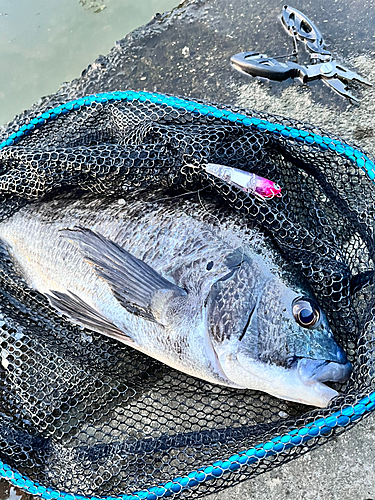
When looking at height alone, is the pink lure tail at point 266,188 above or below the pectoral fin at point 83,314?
above

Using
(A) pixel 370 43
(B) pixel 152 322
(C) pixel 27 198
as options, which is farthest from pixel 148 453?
(A) pixel 370 43

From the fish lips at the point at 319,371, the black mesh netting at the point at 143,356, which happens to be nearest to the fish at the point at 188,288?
the fish lips at the point at 319,371

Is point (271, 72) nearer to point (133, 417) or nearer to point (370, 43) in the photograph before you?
point (370, 43)

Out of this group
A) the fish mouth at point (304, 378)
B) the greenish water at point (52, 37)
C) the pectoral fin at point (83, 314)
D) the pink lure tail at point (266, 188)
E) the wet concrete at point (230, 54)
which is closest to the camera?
the fish mouth at point (304, 378)

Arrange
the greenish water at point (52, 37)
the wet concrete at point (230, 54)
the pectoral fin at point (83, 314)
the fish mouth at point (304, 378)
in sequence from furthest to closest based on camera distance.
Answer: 1. the greenish water at point (52, 37)
2. the wet concrete at point (230, 54)
3. the pectoral fin at point (83, 314)
4. the fish mouth at point (304, 378)

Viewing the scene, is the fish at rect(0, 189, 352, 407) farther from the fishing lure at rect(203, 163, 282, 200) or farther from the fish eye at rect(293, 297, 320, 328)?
the fishing lure at rect(203, 163, 282, 200)

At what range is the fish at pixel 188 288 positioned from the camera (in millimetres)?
1588

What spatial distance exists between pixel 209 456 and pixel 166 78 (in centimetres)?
257

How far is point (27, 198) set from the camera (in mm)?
2221

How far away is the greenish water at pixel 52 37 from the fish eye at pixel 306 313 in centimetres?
299

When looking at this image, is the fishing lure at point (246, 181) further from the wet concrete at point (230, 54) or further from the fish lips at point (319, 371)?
the wet concrete at point (230, 54)

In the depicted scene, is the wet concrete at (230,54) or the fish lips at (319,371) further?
the wet concrete at (230,54)

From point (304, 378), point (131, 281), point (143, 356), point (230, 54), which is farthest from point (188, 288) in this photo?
point (230, 54)

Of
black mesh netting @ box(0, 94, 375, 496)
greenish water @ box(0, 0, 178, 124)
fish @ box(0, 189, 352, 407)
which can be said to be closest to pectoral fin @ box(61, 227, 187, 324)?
fish @ box(0, 189, 352, 407)
